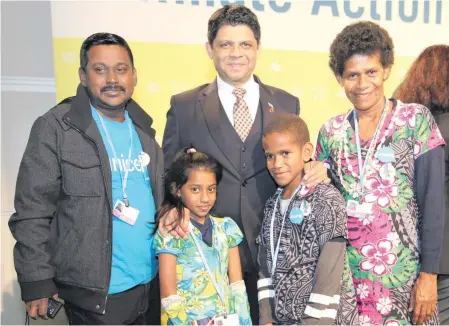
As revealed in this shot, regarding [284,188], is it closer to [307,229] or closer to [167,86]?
[307,229]

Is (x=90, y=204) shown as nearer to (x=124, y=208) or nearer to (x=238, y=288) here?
(x=124, y=208)

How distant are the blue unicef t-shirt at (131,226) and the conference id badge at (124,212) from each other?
28 mm

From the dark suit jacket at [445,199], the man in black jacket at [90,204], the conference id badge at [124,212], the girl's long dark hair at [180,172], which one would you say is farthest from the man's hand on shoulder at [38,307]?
the dark suit jacket at [445,199]

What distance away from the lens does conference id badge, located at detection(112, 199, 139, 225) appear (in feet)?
6.82

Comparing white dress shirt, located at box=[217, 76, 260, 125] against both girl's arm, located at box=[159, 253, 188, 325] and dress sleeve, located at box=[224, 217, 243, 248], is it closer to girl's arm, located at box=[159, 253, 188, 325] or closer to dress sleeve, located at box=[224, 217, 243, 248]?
dress sleeve, located at box=[224, 217, 243, 248]

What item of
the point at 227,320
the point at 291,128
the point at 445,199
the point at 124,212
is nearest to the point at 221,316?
the point at 227,320

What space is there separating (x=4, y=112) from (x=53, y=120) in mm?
1560

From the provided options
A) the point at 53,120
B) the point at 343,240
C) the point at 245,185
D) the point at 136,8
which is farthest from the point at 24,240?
the point at 136,8

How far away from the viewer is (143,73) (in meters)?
3.37

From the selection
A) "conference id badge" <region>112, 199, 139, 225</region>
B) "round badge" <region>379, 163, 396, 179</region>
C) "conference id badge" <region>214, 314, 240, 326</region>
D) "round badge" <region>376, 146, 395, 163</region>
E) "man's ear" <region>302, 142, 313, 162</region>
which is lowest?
"conference id badge" <region>214, 314, 240, 326</region>

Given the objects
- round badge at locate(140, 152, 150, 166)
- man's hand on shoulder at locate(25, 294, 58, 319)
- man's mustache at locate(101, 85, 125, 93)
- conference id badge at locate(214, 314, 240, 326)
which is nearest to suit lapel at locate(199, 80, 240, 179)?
round badge at locate(140, 152, 150, 166)

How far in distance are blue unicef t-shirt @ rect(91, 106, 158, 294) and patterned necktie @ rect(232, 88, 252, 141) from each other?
506mm

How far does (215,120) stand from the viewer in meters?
2.32

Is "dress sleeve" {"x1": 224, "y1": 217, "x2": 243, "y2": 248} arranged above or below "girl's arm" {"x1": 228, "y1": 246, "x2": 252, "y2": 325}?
above
